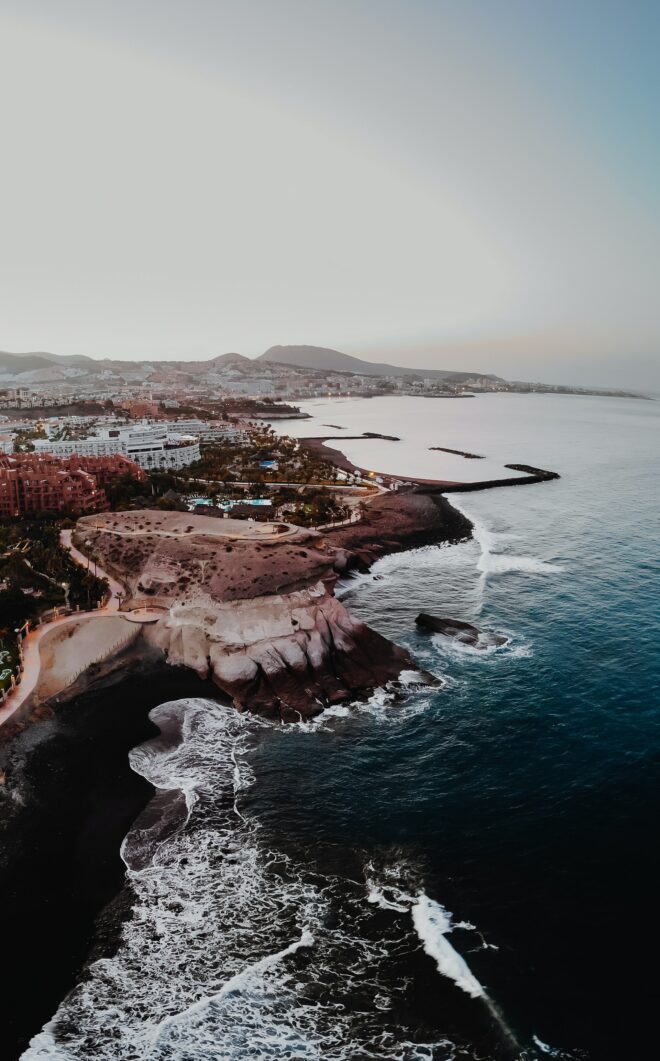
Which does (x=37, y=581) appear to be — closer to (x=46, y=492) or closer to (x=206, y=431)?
(x=46, y=492)

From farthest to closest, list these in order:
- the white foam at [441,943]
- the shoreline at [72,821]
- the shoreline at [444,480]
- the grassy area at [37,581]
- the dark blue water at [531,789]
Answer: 1. the shoreline at [444,480]
2. the grassy area at [37,581]
3. the shoreline at [72,821]
4. the dark blue water at [531,789]
5. the white foam at [441,943]

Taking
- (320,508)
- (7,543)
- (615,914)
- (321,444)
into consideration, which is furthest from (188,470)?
(615,914)

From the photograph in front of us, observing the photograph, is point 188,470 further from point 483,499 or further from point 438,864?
point 438,864

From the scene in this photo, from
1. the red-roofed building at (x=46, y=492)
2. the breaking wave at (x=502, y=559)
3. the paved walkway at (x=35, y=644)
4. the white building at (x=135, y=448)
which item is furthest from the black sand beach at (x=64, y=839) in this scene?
the white building at (x=135, y=448)

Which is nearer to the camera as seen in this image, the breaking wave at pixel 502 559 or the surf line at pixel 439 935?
the surf line at pixel 439 935

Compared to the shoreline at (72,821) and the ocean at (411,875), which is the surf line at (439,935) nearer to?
the ocean at (411,875)

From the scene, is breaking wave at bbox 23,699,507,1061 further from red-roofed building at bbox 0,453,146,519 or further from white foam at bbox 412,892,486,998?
red-roofed building at bbox 0,453,146,519
